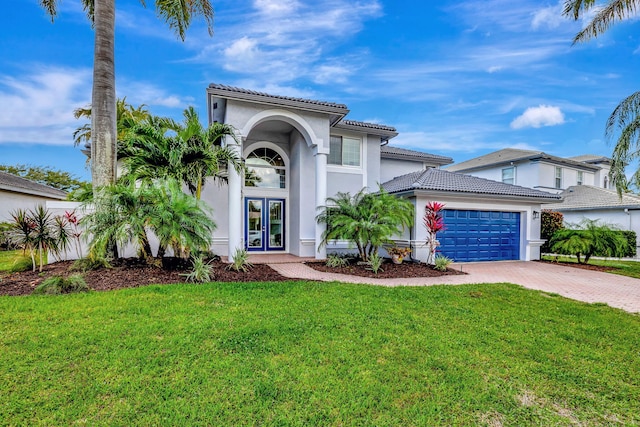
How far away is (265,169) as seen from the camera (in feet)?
48.2

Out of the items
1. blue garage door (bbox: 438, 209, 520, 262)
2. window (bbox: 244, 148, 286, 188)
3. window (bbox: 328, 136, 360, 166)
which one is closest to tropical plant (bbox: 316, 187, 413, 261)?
blue garage door (bbox: 438, 209, 520, 262)

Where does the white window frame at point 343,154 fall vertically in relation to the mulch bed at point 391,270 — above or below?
above

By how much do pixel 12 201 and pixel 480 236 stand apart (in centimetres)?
2788

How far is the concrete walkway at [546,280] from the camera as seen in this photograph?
8109 mm

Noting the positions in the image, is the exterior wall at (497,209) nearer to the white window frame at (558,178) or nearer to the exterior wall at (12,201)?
the white window frame at (558,178)

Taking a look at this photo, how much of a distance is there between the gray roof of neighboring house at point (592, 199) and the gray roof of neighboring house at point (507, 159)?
8.05 feet

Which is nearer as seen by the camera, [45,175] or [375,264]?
[375,264]

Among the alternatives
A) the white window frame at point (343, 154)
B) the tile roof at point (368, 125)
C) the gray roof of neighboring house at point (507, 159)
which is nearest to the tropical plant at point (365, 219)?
the white window frame at point (343, 154)

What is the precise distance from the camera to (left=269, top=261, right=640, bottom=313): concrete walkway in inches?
319

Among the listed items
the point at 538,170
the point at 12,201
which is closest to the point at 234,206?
the point at 12,201

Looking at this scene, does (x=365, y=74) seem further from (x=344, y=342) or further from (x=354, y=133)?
(x=344, y=342)

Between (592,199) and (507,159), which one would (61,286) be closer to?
(507,159)

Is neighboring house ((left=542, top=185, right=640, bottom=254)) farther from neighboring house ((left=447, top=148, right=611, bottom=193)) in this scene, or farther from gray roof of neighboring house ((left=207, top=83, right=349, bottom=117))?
gray roof of neighboring house ((left=207, top=83, right=349, bottom=117))

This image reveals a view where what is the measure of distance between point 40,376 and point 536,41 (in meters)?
18.2
